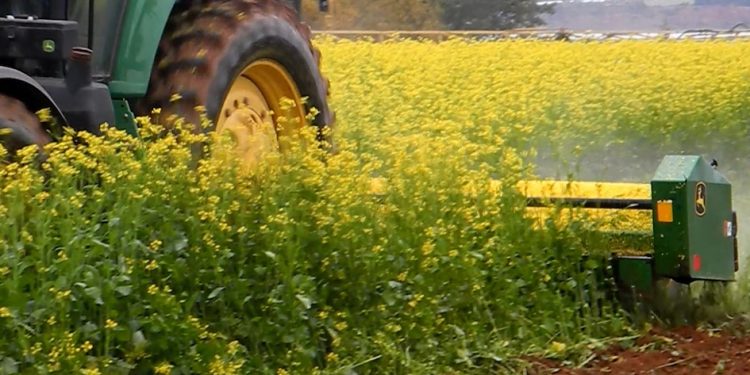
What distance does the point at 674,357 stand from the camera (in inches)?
212

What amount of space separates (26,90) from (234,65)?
1.09 m

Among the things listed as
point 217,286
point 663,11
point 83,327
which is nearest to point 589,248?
point 217,286

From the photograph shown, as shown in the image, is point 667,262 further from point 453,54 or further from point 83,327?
point 453,54

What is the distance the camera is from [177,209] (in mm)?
4270

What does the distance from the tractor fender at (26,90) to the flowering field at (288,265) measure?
217 mm

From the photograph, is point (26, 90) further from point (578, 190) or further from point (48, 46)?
point (578, 190)

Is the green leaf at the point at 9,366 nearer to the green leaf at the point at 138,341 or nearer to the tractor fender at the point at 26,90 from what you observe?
the green leaf at the point at 138,341

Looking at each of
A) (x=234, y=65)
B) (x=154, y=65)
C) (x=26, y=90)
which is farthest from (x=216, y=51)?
(x=26, y=90)

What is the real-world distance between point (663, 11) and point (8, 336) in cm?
1214

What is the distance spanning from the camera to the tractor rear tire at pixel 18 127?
13.8 feet

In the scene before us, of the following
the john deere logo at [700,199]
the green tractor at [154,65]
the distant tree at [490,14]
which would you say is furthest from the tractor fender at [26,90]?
the distant tree at [490,14]

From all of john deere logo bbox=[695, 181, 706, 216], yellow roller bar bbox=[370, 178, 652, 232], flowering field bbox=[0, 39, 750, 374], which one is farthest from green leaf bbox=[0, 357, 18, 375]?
john deere logo bbox=[695, 181, 706, 216]

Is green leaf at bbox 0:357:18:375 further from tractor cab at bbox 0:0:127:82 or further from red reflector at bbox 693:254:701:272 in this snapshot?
red reflector at bbox 693:254:701:272

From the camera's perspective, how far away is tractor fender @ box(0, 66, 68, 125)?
14.1 ft
